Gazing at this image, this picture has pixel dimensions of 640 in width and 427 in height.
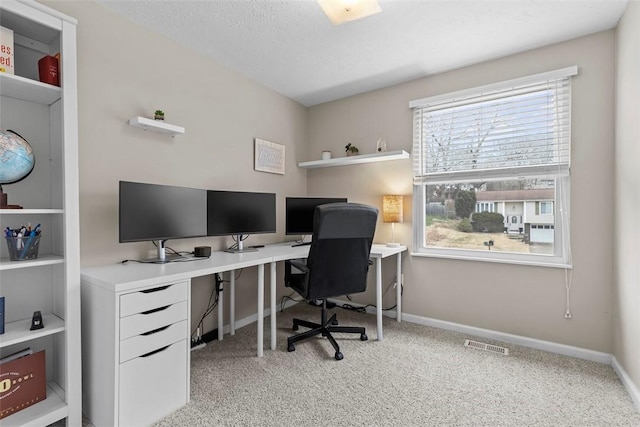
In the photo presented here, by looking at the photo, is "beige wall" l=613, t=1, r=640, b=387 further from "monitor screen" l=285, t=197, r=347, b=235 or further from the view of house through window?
"monitor screen" l=285, t=197, r=347, b=235

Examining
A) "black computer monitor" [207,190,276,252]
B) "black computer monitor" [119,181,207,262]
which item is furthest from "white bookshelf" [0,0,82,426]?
"black computer monitor" [207,190,276,252]

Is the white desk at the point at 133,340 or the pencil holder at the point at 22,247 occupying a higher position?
the pencil holder at the point at 22,247

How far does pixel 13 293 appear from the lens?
5.22ft

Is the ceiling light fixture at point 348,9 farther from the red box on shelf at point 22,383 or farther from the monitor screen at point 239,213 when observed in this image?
the red box on shelf at point 22,383

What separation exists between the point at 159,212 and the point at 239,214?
28.6 inches

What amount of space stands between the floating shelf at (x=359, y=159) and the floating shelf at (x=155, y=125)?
5.09 feet

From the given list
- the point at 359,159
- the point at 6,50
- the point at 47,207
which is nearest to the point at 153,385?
the point at 47,207

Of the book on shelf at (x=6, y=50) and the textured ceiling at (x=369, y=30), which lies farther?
the textured ceiling at (x=369, y=30)

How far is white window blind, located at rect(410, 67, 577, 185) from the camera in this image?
7.75 feet

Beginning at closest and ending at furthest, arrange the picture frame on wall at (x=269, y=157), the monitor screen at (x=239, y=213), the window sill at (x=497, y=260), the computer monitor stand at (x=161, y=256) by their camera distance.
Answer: the computer monitor stand at (x=161, y=256) < the window sill at (x=497, y=260) < the monitor screen at (x=239, y=213) < the picture frame on wall at (x=269, y=157)

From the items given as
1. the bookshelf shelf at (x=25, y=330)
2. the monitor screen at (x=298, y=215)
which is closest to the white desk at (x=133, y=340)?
the bookshelf shelf at (x=25, y=330)

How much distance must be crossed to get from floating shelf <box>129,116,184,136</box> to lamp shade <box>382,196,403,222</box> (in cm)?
197

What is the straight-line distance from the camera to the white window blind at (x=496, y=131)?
2.36m

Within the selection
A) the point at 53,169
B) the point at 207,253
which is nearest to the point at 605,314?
the point at 207,253
